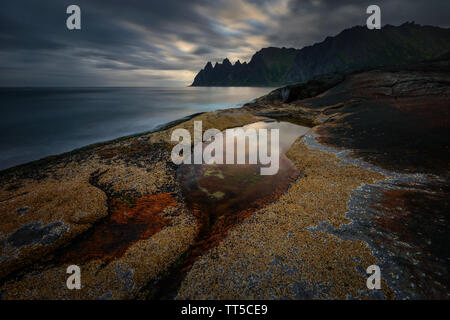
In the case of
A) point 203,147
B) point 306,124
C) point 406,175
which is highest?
point 306,124

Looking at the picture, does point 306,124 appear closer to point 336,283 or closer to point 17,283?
point 336,283

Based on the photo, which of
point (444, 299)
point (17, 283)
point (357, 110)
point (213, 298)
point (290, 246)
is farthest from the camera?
point (357, 110)

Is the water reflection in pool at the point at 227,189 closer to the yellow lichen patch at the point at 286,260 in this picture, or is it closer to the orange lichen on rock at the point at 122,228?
the yellow lichen patch at the point at 286,260

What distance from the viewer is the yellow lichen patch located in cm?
641

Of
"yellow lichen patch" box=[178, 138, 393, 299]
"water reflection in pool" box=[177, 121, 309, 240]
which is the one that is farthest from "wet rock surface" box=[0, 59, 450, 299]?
"water reflection in pool" box=[177, 121, 309, 240]

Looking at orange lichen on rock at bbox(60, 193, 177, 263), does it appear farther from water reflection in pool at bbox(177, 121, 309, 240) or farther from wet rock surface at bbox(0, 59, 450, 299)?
water reflection in pool at bbox(177, 121, 309, 240)

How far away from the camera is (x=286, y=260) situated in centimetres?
742

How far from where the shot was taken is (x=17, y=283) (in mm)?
6785

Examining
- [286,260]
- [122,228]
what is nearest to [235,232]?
[286,260]

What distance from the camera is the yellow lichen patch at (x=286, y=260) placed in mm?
6406

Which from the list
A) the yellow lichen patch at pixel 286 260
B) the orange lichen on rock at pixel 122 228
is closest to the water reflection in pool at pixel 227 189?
the yellow lichen patch at pixel 286 260

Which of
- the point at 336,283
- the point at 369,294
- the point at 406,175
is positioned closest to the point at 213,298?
the point at 336,283

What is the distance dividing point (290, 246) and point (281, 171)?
890 centimetres

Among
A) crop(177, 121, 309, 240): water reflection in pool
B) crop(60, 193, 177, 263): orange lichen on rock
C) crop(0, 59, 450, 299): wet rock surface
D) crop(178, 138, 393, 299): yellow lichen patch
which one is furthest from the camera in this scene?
crop(177, 121, 309, 240): water reflection in pool
